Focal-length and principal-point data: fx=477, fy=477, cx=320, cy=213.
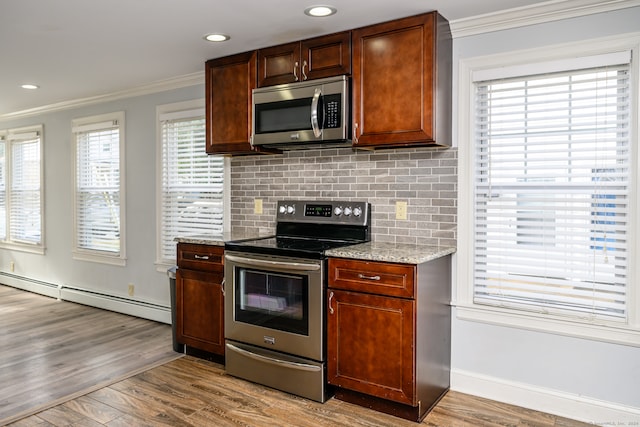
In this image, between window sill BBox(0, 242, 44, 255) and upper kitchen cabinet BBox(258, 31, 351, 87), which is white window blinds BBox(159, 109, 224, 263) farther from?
window sill BBox(0, 242, 44, 255)

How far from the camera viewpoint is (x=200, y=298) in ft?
11.3

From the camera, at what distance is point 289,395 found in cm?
292

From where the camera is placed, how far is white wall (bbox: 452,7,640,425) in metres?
2.53

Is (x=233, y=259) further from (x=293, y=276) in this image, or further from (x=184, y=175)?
(x=184, y=175)

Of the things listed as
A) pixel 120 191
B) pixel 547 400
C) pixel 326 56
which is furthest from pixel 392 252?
pixel 120 191

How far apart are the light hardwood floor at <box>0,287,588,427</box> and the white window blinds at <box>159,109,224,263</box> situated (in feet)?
4.91

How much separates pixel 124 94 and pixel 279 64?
234 centimetres

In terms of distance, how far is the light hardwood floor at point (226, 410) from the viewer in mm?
2586

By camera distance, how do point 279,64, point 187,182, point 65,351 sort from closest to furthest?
1. point 279,64
2. point 65,351
3. point 187,182

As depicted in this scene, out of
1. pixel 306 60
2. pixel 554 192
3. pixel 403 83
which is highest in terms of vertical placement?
pixel 306 60

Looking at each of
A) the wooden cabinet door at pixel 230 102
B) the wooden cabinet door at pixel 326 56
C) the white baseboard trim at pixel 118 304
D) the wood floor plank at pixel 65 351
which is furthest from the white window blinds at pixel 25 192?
the wooden cabinet door at pixel 326 56

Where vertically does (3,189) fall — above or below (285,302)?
above

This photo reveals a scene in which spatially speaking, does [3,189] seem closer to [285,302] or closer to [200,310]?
[200,310]

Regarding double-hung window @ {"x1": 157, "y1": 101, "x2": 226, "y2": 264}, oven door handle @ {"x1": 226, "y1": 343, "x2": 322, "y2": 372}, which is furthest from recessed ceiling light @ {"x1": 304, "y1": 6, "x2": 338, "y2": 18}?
oven door handle @ {"x1": 226, "y1": 343, "x2": 322, "y2": 372}
